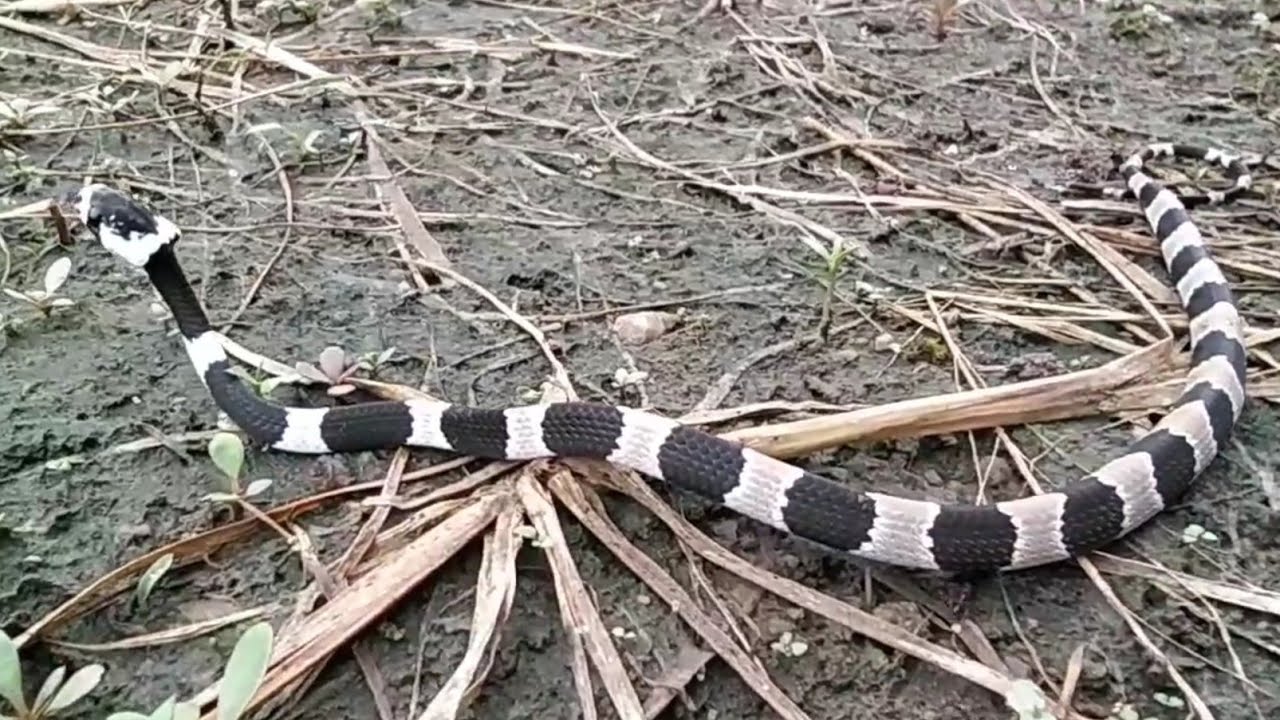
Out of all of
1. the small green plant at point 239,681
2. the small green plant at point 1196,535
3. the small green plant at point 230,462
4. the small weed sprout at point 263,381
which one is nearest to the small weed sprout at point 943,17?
the small green plant at point 1196,535

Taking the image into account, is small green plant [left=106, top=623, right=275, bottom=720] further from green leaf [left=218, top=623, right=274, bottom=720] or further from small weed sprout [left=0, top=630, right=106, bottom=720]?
small weed sprout [left=0, top=630, right=106, bottom=720]

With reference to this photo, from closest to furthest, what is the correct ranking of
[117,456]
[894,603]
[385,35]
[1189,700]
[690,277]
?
1. [1189,700]
2. [894,603]
3. [117,456]
4. [690,277]
5. [385,35]

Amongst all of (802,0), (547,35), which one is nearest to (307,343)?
(547,35)

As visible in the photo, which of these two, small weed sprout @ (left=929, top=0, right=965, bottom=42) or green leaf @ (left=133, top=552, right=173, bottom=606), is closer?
green leaf @ (left=133, top=552, right=173, bottom=606)

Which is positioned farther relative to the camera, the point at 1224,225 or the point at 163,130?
the point at 163,130

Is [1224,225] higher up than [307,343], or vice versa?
[1224,225]

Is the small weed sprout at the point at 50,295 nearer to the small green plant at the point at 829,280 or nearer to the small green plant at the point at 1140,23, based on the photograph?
the small green plant at the point at 829,280

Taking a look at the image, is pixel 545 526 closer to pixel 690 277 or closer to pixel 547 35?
pixel 690 277

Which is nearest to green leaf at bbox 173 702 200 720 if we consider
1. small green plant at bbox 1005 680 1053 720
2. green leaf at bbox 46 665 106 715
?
green leaf at bbox 46 665 106 715
